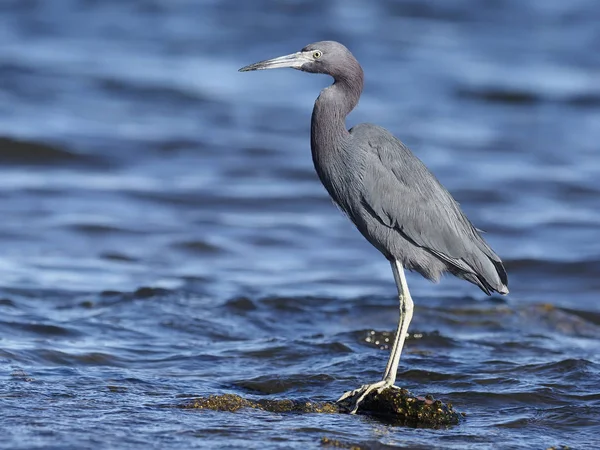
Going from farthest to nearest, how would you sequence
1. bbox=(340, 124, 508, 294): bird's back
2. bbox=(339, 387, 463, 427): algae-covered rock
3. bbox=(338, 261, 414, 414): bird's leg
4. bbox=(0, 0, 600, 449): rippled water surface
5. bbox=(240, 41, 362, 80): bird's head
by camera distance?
bbox=(240, 41, 362, 80): bird's head < bbox=(340, 124, 508, 294): bird's back < bbox=(0, 0, 600, 449): rippled water surface < bbox=(338, 261, 414, 414): bird's leg < bbox=(339, 387, 463, 427): algae-covered rock

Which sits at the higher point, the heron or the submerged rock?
the heron

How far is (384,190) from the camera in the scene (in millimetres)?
6246

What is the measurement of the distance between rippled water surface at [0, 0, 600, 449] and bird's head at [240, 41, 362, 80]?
6.64 ft

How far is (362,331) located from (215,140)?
7369mm

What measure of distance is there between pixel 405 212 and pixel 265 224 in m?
5.45

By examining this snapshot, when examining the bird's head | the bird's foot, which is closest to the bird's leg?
the bird's foot

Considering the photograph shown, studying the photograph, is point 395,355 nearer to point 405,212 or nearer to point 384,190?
point 405,212

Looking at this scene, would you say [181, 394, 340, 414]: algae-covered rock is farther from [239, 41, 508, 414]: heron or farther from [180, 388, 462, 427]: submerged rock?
[239, 41, 508, 414]: heron

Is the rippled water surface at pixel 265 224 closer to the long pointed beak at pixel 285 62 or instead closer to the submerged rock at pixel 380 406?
the submerged rock at pixel 380 406

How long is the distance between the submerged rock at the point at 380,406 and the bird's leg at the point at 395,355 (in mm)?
49

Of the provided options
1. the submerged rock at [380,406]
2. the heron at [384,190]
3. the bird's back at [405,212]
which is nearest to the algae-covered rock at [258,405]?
the submerged rock at [380,406]

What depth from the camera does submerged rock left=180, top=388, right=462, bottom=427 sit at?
570 cm

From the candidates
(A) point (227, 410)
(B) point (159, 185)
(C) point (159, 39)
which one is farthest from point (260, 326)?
(C) point (159, 39)

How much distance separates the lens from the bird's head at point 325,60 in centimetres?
634
